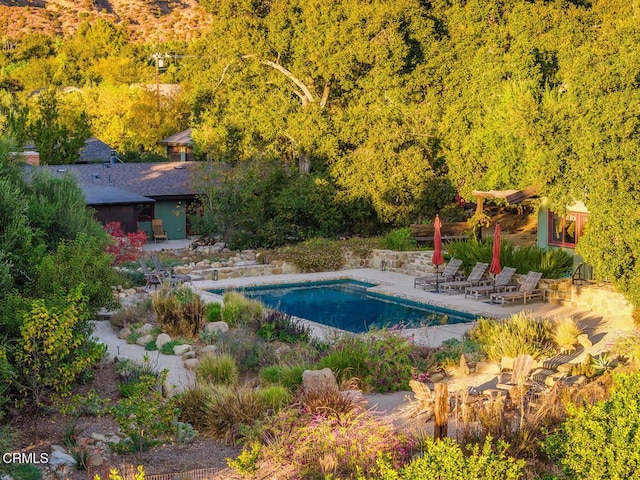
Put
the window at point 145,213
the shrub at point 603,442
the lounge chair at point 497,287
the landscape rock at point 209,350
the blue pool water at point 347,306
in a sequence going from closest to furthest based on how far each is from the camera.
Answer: the shrub at point 603,442 < the landscape rock at point 209,350 < the blue pool water at point 347,306 < the lounge chair at point 497,287 < the window at point 145,213

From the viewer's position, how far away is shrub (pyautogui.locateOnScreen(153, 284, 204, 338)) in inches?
698

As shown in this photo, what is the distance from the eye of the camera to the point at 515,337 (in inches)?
629

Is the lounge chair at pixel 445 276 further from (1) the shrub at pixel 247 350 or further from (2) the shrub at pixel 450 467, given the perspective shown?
(2) the shrub at pixel 450 467

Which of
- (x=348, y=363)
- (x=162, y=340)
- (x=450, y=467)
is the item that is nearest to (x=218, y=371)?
(x=348, y=363)

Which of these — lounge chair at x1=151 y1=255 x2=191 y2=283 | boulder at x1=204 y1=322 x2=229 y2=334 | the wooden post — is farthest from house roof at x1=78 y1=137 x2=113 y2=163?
the wooden post

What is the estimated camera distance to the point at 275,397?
469 inches

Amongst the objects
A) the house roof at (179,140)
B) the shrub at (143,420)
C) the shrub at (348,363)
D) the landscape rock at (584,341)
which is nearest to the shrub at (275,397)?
the shrub at (143,420)

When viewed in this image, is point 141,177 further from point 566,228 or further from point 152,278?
point 566,228

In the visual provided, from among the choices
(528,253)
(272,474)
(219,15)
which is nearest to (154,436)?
(272,474)

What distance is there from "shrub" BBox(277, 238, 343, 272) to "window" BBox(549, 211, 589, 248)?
7.21m

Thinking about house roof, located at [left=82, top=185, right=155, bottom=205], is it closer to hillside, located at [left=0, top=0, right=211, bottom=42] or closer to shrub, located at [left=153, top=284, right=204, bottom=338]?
shrub, located at [left=153, top=284, right=204, bottom=338]

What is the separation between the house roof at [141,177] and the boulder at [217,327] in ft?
52.9

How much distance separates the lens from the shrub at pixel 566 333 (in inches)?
644

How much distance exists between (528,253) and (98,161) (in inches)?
973
